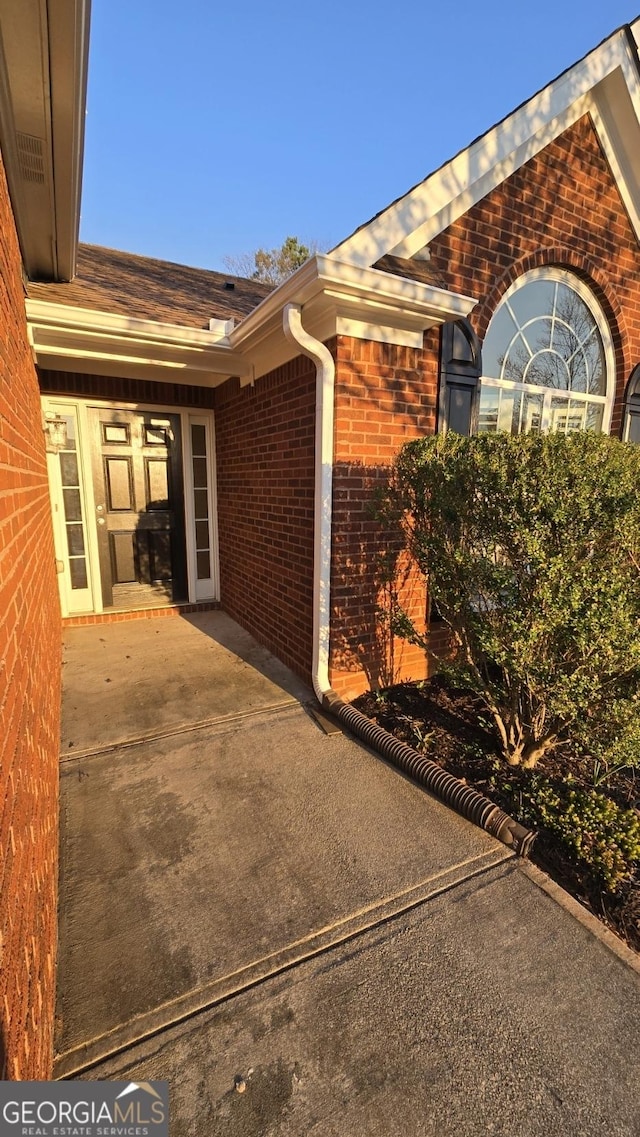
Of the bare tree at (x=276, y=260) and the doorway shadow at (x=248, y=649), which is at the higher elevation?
the bare tree at (x=276, y=260)

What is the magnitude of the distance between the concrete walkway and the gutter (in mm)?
101

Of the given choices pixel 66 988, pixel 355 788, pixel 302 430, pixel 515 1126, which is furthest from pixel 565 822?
pixel 302 430

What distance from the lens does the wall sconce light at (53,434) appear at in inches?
190

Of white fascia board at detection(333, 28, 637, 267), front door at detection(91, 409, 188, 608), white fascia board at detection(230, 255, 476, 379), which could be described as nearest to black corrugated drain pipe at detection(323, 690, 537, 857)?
white fascia board at detection(230, 255, 476, 379)

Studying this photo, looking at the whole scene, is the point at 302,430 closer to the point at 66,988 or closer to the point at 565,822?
the point at 565,822

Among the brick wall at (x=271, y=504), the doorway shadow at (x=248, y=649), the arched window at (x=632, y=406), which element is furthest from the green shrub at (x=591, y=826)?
the arched window at (x=632, y=406)

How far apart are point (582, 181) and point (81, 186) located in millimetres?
4584

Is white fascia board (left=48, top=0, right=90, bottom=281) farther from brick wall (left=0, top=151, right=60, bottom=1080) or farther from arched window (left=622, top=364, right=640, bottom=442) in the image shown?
arched window (left=622, top=364, right=640, bottom=442)

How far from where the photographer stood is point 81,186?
287 centimetres

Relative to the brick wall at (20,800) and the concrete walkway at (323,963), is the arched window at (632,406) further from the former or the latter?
the brick wall at (20,800)

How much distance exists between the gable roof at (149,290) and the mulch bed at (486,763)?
3.97 meters

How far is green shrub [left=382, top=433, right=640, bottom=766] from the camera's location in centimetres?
233

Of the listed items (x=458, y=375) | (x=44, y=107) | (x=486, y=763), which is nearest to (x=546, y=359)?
(x=458, y=375)

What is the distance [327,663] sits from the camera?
3648 millimetres
